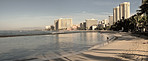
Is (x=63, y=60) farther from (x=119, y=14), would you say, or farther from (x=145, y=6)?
(x=119, y=14)

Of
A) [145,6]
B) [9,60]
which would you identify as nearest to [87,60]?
[9,60]

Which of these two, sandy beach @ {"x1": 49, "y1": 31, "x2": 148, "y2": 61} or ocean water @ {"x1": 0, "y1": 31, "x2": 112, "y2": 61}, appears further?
ocean water @ {"x1": 0, "y1": 31, "x2": 112, "y2": 61}

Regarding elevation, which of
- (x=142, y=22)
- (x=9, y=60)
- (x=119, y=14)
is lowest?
(x=9, y=60)

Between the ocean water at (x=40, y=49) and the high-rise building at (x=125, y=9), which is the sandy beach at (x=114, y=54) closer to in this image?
the ocean water at (x=40, y=49)

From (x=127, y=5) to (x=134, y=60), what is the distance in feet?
563

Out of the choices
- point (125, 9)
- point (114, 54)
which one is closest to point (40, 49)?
point (114, 54)

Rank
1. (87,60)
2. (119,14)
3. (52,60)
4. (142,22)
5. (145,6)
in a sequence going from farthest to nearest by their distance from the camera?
1. (119,14)
2. (142,22)
3. (145,6)
4. (52,60)
5. (87,60)

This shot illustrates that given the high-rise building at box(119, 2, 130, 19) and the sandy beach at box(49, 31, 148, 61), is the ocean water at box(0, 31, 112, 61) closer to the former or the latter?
the sandy beach at box(49, 31, 148, 61)

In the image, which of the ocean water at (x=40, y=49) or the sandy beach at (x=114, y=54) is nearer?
the sandy beach at (x=114, y=54)

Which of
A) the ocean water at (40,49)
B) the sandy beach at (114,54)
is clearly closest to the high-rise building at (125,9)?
the ocean water at (40,49)

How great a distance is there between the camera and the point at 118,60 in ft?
26.4

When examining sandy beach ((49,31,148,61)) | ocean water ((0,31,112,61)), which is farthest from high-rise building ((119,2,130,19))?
sandy beach ((49,31,148,61))

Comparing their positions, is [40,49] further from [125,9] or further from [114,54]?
[125,9]

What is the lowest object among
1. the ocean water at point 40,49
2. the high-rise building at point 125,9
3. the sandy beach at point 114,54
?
the ocean water at point 40,49
